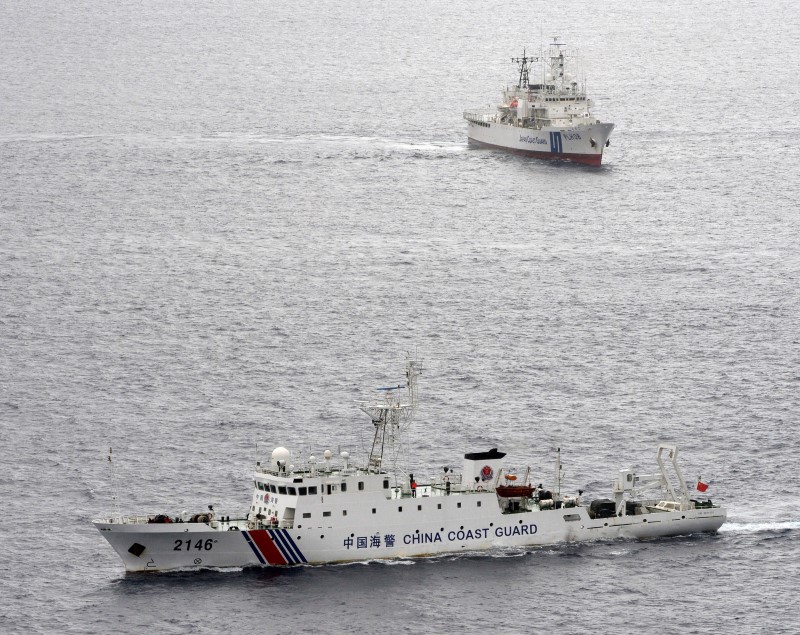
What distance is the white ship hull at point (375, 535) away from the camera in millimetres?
118750

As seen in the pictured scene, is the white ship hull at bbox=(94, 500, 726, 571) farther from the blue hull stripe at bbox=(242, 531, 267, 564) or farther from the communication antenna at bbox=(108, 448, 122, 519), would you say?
the communication antenna at bbox=(108, 448, 122, 519)

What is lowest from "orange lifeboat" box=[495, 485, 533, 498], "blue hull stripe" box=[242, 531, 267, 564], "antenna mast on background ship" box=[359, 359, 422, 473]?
"blue hull stripe" box=[242, 531, 267, 564]

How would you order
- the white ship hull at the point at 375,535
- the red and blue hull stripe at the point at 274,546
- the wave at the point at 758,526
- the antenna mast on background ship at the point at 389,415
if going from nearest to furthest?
the white ship hull at the point at 375,535 → the red and blue hull stripe at the point at 274,546 → the antenna mast on background ship at the point at 389,415 → the wave at the point at 758,526

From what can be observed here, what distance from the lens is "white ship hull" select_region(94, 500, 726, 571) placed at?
390ft

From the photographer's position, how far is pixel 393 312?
189250mm

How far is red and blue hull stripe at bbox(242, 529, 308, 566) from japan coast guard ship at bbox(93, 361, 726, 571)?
68mm

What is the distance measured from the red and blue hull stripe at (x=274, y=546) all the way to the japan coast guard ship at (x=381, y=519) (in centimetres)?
7

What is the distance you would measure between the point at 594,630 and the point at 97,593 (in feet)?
108

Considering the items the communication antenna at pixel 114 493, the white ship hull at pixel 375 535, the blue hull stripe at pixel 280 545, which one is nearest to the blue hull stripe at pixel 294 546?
the white ship hull at pixel 375 535

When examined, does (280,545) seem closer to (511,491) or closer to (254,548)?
(254,548)

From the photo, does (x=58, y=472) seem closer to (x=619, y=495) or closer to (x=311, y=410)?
(x=311, y=410)

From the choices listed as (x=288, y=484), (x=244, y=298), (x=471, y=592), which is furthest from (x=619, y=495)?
(x=244, y=298)

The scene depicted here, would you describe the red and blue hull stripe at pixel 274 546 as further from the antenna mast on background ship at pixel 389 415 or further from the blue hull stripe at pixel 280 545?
the antenna mast on background ship at pixel 389 415

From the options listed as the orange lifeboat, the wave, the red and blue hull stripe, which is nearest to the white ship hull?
the red and blue hull stripe
